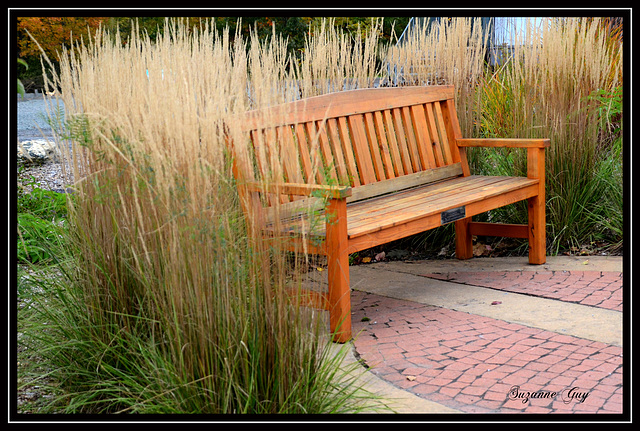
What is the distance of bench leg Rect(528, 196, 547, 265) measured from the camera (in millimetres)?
5352

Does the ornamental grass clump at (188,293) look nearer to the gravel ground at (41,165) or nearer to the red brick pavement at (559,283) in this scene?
the gravel ground at (41,165)

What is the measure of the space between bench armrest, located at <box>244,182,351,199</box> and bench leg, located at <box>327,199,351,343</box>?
9 centimetres

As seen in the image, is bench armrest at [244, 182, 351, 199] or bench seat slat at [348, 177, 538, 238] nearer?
bench armrest at [244, 182, 351, 199]

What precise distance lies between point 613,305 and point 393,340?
150 centimetres

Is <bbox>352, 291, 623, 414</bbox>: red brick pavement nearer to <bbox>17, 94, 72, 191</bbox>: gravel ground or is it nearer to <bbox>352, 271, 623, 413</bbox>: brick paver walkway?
<bbox>352, 271, 623, 413</bbox>: brick paver walkway

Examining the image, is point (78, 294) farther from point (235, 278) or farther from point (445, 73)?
point (445, 73)

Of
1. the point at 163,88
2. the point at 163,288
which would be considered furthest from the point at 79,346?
the point at 163,88

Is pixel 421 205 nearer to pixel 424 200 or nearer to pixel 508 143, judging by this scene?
pixel 424 200

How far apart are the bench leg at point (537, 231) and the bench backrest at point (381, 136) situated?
0.73 meters

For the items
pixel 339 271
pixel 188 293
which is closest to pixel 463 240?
pixel 339 271

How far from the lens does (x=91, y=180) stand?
3.35 meters

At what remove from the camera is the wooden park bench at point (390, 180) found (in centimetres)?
371

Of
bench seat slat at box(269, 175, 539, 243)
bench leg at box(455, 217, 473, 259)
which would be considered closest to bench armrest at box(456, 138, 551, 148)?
bench seat slat at box(269, 175, 539, 243)

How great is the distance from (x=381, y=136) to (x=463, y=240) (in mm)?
1220
